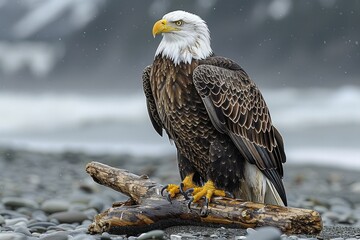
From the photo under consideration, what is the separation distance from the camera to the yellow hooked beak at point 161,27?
5695 millimetres

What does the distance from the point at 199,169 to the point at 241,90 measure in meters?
0.69

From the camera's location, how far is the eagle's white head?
573cm

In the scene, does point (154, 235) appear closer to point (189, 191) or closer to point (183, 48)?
point (189, 191)

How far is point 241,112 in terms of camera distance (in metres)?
5.87

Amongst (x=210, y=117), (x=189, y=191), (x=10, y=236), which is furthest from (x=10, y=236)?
(x=210, y=117)

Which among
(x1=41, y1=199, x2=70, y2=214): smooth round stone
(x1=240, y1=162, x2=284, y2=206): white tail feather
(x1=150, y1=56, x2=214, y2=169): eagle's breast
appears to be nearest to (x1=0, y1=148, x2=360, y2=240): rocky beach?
(x1=41, y1=199, x2=70, y2=214): smooth round stone

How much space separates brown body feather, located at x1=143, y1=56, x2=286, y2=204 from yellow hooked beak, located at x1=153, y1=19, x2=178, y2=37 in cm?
22

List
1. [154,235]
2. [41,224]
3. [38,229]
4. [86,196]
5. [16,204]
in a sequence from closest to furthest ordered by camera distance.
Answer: [154,235] → [38,229] → [41,224] → [16,204] → [86,196]

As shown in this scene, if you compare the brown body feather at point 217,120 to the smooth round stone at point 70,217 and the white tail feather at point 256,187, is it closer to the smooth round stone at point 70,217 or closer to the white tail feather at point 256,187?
the white tail feather at point 256,187

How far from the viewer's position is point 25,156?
14.5m

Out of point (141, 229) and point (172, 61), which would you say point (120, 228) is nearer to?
point (141, 229)

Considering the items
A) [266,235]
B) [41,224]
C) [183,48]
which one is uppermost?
[183,48]

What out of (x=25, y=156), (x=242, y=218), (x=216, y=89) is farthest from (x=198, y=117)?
(x=25, y=156)

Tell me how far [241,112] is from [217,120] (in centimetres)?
29
